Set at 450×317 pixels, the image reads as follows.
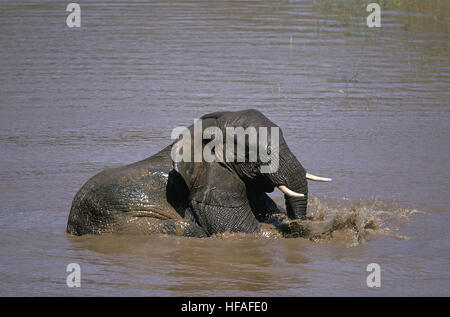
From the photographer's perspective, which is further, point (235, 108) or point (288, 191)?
point (235, 108)

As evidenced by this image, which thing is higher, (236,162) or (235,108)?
(235,108)

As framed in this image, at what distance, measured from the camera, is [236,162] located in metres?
7.72

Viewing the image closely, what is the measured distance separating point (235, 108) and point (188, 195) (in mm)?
4821

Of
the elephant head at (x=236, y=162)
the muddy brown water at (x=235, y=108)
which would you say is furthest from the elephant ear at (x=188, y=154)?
the muddy brown water at (x=235, y=108)

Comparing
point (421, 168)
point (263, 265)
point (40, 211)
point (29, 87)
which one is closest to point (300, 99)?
point (421, 168)

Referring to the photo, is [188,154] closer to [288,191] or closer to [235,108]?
[288,191]

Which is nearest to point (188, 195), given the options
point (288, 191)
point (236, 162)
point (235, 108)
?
point (236, 162)

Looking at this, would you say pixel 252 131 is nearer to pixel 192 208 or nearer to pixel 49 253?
pixel 192 208

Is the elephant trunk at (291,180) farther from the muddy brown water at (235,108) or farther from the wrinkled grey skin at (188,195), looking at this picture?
the muddy brown water at (235,108)

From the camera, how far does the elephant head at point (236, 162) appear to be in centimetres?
759

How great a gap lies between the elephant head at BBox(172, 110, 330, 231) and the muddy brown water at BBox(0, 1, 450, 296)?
0.41 m

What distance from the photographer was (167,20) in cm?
1927

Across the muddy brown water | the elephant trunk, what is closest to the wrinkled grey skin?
the elephant trunk

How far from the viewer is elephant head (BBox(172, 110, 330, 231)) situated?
24.9 feet
